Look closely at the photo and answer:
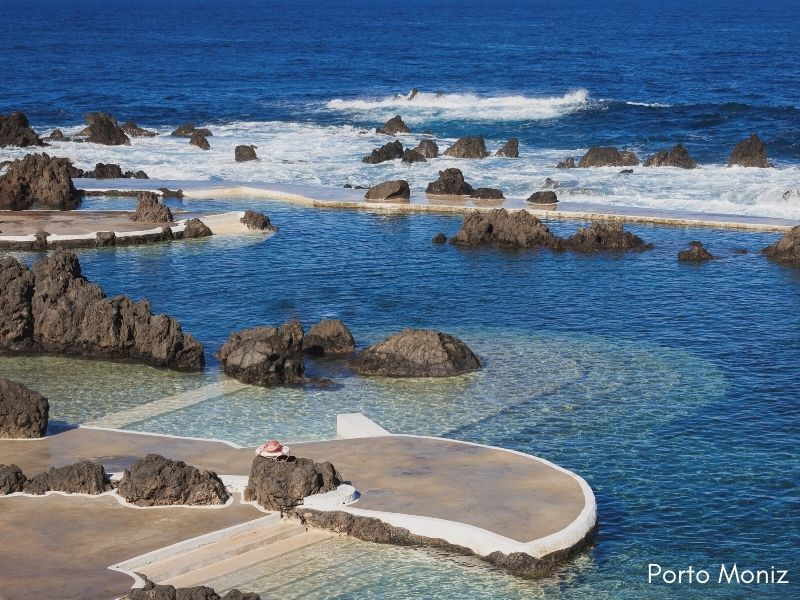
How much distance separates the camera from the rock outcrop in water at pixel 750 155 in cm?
7075

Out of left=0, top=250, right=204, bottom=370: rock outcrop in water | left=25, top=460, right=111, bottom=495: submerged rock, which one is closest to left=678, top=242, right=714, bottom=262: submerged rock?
left=0, top=250, right=204, bottom=370: rock outcrop in water

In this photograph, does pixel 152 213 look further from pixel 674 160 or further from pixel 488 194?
pixel 674 160

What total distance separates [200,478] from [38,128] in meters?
71.7

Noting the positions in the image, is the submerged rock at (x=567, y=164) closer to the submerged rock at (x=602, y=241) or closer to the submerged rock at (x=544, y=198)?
the submerged rock at (x=544, y=198)

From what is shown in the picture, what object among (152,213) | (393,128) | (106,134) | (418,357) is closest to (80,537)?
(418,357)

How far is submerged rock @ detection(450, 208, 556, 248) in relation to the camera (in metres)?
51.7

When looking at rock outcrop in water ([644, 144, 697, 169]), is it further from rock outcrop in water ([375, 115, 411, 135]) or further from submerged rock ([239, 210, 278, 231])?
submerged rock ([239, 210, 278, 231])

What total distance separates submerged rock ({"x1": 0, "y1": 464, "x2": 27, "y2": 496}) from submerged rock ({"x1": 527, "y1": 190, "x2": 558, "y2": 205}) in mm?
36395

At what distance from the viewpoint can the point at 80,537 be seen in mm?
23719

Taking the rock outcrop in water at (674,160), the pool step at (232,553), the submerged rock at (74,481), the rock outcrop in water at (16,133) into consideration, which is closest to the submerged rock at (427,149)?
the rock outcrop in water at (674,160)

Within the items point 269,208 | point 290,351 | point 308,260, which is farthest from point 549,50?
point 290,351

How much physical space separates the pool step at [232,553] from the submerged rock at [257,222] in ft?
99.9

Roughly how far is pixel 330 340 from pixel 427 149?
39.2 meters

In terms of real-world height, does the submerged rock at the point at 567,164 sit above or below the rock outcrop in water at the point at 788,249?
above
